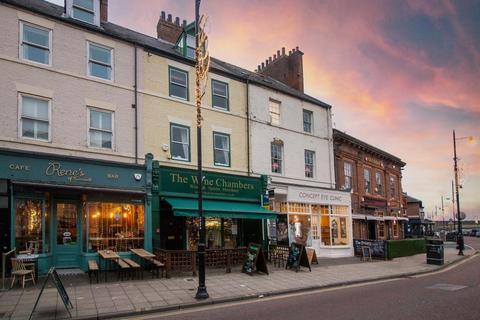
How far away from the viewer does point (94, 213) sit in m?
16.2

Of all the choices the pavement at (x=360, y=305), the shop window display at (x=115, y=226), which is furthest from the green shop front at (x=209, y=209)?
the pavement at (x=360, y=305)

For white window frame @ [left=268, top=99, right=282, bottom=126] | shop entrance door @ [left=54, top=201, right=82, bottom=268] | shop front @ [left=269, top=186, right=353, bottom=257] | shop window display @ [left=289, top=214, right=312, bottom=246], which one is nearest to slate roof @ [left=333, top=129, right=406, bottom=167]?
shop front @ [left=269, top=186, right=353, bottom=257]

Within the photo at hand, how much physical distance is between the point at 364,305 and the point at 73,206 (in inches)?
422

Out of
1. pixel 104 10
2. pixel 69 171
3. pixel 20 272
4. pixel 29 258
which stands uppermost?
pixel 104 10

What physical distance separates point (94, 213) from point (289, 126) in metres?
12.7

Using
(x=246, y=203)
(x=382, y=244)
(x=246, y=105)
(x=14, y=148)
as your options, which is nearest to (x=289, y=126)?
(x=246, y=105)

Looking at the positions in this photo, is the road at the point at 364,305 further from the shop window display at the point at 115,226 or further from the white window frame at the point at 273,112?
the white window frame at the point at 273,112

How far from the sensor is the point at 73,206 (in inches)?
621

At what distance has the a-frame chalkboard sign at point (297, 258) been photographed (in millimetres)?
17531

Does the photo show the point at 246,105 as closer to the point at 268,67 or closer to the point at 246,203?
the point at 246,203

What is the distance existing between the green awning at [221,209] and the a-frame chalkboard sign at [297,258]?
2.39 m

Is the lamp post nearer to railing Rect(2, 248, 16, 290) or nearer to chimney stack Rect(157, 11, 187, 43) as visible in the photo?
railing Rect(2, 248, 16, 290)

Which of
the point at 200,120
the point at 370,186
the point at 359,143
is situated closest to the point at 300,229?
the point at 359,143

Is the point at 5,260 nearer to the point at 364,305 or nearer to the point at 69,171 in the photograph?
the point at 69,171
